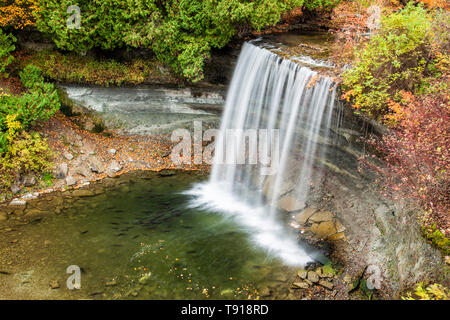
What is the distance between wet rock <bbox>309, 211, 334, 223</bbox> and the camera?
10.6 metres

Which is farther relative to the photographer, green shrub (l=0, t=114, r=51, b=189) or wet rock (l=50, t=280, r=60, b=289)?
green shrub (l=0, t=114, r=51, b=189)

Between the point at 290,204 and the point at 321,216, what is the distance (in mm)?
1328

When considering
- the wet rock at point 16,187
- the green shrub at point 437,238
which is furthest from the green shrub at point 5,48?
Answer: the green shrub at point 437,238

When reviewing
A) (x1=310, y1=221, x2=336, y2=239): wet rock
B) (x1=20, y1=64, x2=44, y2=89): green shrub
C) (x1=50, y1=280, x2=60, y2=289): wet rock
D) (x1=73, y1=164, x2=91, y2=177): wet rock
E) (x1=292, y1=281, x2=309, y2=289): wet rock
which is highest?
(x1=20, y1=64, x2=44, y2=89): green shrub

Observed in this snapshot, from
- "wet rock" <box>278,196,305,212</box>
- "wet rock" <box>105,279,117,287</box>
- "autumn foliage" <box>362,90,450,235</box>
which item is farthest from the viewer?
"wet rock" <box>278,196,305,212</box>

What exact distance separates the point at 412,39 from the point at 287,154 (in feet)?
18.2

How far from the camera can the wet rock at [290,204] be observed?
11.5m

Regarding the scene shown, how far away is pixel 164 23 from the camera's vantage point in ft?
41.7

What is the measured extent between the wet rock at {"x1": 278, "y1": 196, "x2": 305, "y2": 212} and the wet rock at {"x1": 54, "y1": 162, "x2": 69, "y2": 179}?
8.56 meters

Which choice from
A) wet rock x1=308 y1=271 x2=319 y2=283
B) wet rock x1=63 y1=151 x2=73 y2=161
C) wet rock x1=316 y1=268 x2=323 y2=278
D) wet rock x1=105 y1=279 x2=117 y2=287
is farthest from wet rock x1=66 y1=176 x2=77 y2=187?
wet rock x1=316 y1=268 x2=323 y2=278

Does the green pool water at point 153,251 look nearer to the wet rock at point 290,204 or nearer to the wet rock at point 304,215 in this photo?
the wet rock at point 304,215

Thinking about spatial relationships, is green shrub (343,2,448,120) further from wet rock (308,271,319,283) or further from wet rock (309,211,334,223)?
wet rock (308,271,319,283)

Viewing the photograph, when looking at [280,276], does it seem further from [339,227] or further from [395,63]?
[395,63]
